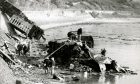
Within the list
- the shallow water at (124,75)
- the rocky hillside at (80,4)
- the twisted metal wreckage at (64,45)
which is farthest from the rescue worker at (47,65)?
the rocky hillside at (80,4)

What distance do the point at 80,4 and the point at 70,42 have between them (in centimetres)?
53

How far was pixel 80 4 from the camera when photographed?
18.7ft

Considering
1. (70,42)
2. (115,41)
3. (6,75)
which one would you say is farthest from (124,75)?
(6,75)

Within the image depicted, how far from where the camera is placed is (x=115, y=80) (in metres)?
5.25

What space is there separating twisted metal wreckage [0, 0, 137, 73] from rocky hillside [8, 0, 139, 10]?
173mm

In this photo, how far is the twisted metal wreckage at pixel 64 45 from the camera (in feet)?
18.0

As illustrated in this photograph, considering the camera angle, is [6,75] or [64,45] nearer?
[6,75]

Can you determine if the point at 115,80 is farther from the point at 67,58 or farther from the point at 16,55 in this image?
the point at 16,55

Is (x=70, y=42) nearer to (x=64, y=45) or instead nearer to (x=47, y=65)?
(x=64, y=45)

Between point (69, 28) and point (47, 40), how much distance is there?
1.24 ft

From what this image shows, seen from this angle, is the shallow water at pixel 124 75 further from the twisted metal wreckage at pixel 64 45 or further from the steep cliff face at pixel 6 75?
the steep cliff face at pixel 6 75

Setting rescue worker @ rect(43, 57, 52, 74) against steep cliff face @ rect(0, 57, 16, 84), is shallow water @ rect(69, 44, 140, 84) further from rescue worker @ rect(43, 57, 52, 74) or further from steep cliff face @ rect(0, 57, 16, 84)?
steep cliff face @ rect(0, 57, 16, 84)

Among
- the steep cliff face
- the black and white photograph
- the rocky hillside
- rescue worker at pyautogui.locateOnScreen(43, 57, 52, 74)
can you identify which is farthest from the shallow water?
the steep cliff face

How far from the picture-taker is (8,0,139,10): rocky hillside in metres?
5.50
